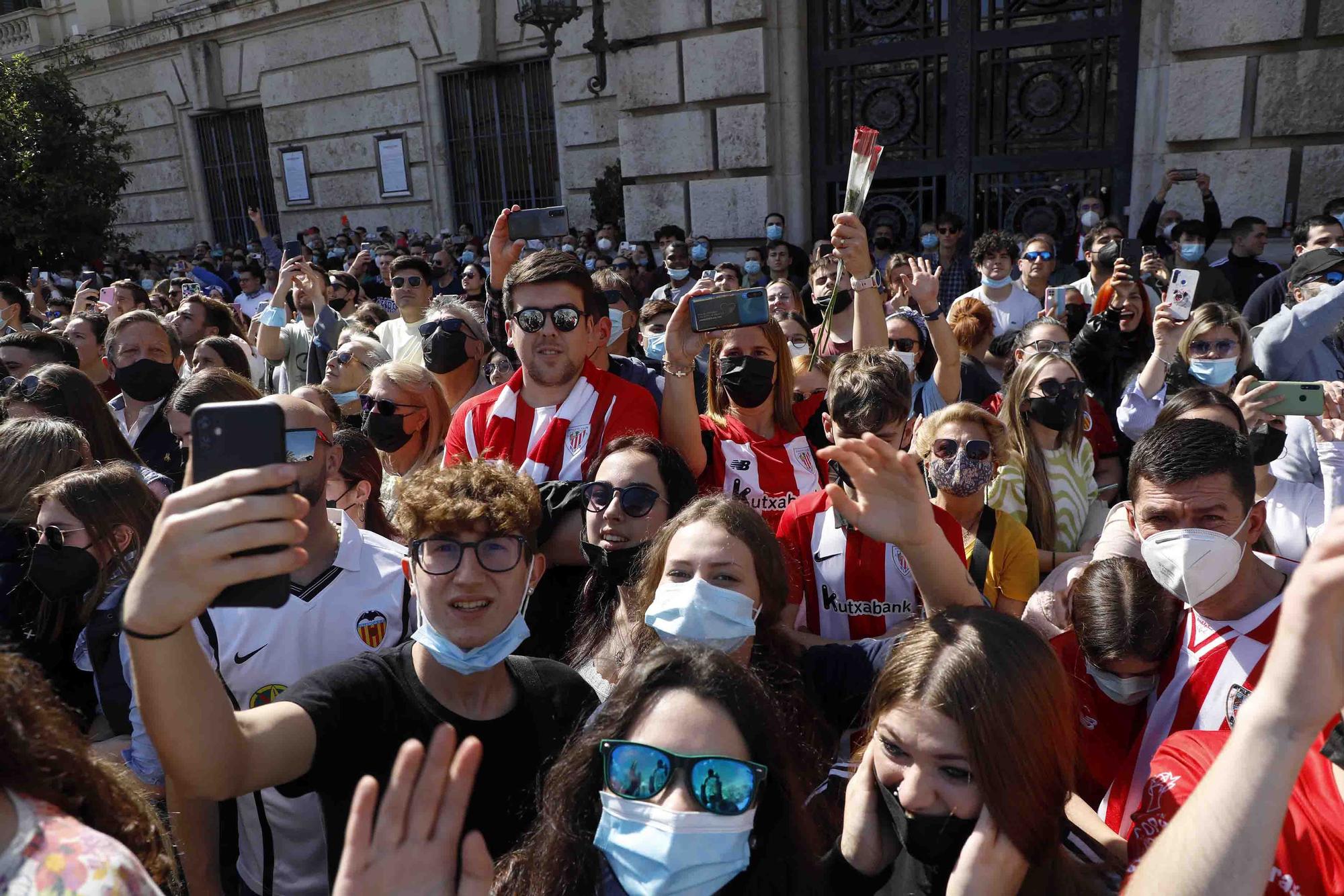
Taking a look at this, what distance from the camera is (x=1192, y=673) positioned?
2.19 metres

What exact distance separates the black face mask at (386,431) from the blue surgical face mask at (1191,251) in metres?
5.45

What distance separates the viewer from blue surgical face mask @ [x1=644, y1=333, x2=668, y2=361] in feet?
16.1

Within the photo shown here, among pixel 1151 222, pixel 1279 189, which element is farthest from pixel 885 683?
pixel 1279 189

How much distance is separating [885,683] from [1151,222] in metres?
6.75

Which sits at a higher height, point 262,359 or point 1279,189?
point 1279,189

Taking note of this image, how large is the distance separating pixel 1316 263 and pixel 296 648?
187 inches

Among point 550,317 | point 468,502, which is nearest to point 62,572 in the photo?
point 468,502

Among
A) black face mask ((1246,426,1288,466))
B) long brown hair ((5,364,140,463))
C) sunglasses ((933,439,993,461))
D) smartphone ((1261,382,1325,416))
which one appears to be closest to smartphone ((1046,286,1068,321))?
black face mask ((1246,426,1288,466))

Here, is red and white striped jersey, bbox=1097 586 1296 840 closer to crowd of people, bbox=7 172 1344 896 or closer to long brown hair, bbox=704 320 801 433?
crowd of people, bbox=7 172 1344 896

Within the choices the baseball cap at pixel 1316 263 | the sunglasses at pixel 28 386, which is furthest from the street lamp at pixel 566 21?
the sunglasses at pixel 28 386

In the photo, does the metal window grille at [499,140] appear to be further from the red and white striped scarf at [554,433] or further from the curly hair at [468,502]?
the curly hair at [468,502]

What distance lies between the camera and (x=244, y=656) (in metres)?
2.32

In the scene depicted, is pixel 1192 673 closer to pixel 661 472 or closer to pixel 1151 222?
pixel 661 472

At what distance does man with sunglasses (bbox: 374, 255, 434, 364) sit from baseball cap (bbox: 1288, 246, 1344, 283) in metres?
4.79
